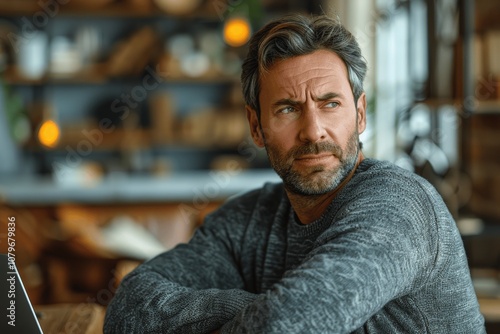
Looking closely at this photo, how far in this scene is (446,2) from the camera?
3.86 m

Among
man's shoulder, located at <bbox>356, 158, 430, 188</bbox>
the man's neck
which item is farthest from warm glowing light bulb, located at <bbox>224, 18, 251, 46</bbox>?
man's shoulder, located at <bbox>356, 158, 430, 188</bbox>

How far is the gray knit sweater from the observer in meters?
1.07

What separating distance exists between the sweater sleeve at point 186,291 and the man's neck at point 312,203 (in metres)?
0.23

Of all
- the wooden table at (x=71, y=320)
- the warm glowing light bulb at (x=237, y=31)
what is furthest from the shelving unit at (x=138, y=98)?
the wooden table at (x=71, y=320)

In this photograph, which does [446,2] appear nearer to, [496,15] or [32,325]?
[496,15]

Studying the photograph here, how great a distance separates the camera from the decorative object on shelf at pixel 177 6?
6033mm

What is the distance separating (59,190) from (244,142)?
1838mm

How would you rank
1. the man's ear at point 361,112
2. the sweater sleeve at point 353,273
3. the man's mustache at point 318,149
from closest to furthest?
the sweater sleeve at point 353,273 → the man's mustache at point 318,149 → the man's ear at point 361,112

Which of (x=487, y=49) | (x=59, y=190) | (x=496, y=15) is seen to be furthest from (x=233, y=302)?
(x=59, y=190)

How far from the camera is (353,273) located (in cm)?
108

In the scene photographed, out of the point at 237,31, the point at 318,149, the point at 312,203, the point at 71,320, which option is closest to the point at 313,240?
the point at 312,203

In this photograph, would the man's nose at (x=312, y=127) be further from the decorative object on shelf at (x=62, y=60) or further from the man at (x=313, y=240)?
the decorative object on shelf at (x=62, y=60)

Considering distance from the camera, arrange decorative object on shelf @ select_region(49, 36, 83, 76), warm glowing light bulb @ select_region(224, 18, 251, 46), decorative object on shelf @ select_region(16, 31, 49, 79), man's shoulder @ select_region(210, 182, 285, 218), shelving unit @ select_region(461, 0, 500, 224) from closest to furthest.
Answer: man's shoulder @ select_region(210, 182, 285, 218) < shelving unit @ select_region(461, 0, 500, 224) < warm glowing light bulb @ select_region(224, 18, 251, 46) < decorative object on shelf @ select_region(16, 31, 49, 79) < decorative object on shelf @ select_region(49, 36, 83, 76)

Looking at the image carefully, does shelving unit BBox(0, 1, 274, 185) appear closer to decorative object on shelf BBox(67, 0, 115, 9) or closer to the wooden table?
decorative object on shelf BBox(67, 0, 115, 9)
